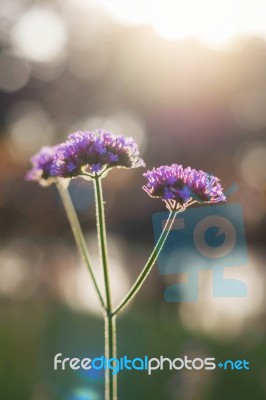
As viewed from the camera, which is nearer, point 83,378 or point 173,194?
point 173,194

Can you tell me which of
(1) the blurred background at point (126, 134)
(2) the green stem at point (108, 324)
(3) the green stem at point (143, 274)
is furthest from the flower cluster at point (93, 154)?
(1) the blurred background at point (126, 134)

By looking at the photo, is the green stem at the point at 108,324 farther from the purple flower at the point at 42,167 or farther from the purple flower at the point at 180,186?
the purple flower at the point at 42,167

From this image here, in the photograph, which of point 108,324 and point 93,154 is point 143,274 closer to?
point 108,324

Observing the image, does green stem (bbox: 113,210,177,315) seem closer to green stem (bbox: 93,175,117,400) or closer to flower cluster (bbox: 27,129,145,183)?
green stem (bbox: 93,175,117,400)

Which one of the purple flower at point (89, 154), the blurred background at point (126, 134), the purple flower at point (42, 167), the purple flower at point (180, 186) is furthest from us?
the blurred background at point (126, 134)

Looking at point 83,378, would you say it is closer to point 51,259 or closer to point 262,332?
point 262,332

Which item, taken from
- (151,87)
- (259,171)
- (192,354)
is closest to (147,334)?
(192,354)

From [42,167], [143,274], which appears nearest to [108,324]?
[143,274]
